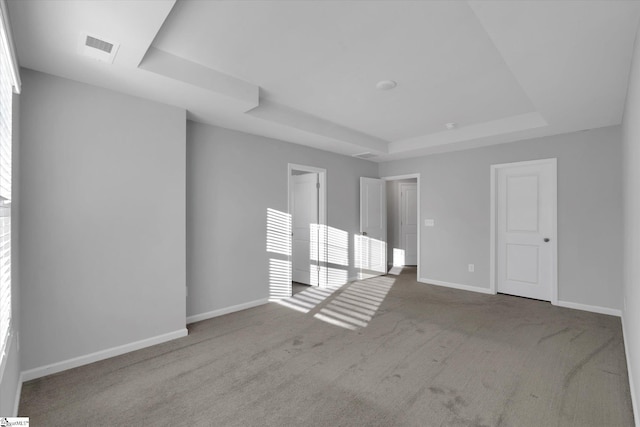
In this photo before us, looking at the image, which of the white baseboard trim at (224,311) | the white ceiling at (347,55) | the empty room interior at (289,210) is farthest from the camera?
the white baseboard trim at (224,311)

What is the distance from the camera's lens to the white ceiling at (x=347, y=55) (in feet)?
6.23

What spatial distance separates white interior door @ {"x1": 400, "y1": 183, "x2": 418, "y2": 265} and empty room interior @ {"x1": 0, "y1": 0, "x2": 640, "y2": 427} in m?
2.56

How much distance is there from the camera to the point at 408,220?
25.5 feet

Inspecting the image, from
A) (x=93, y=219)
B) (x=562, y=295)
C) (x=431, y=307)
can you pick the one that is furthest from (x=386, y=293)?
(x=93, y=219)

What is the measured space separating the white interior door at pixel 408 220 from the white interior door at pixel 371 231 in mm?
1465

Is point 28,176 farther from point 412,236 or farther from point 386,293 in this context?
point 412,236

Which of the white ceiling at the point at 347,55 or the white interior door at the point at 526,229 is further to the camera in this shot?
the white interior door at the point at 526,229

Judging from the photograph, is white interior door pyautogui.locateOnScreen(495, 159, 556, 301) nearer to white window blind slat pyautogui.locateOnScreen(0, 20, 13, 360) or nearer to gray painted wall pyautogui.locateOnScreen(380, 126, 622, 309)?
gray painted wall pyautogui.locateOnScreen(380, 126, 622, 309)

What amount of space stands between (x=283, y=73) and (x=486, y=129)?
3.10m

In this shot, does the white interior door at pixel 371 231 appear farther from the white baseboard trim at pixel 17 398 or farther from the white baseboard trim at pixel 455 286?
the white baseboard trim at pixel 17 398

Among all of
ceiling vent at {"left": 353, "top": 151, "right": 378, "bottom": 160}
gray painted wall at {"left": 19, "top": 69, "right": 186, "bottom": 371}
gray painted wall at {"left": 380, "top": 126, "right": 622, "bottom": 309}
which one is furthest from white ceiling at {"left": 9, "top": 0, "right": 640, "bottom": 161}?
ceiling vent at {"left": 353, "top": 151, "right": 378, "bottom": 160}

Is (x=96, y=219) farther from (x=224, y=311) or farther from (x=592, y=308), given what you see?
(x=592, y=308)

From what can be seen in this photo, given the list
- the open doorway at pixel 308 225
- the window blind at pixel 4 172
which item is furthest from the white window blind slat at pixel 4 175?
the open doorway at pixel 308 225

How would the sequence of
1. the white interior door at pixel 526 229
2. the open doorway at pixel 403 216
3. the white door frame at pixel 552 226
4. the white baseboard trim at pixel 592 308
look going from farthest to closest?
the open doorway at pixel 403 216 → the white interior door at pixel 526 229 → the white door frame at pixel 552 226 → the white baseboard trim at pixel 592 308
